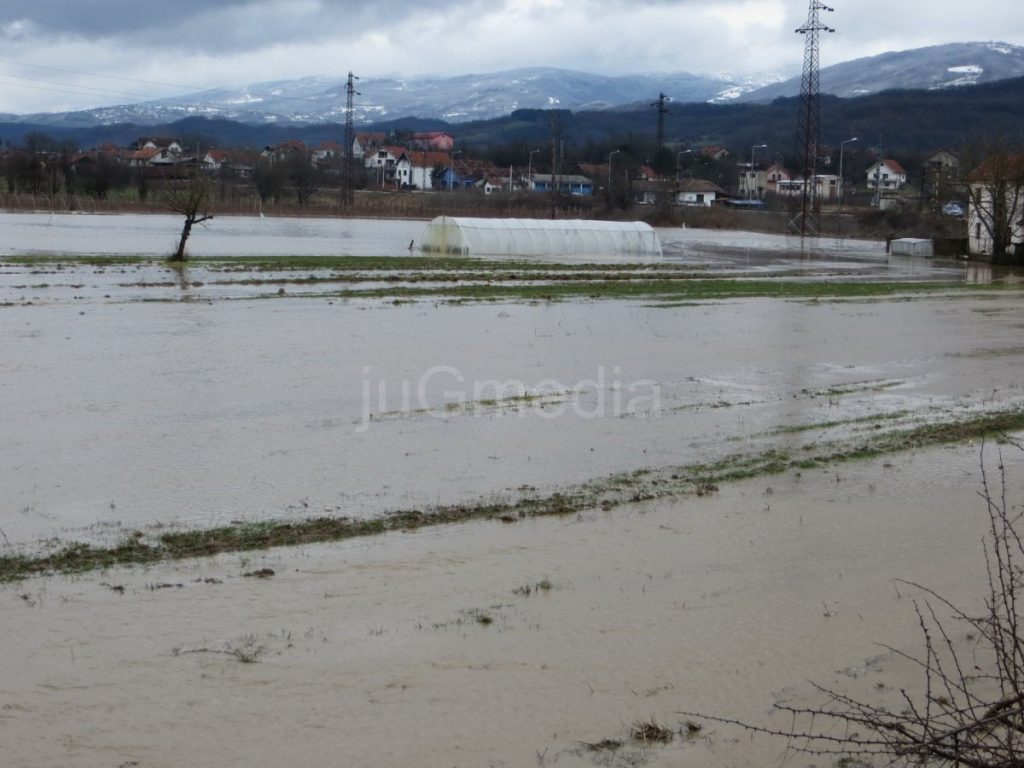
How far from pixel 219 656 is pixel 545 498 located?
13.5 ft

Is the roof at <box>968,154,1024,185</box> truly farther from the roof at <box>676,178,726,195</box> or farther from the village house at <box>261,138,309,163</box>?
the roof at <box>676,178,726,195</box>

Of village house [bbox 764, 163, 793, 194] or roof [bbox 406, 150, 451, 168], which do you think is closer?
roof [bbox 406, 150, 451, 168]

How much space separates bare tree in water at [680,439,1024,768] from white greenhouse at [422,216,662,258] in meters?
39.6

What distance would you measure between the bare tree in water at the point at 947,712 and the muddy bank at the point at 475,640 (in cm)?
21

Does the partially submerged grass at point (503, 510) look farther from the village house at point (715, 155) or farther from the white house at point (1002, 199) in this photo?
the village house at point (715, 155)

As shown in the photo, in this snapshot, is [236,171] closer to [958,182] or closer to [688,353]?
[958,182]

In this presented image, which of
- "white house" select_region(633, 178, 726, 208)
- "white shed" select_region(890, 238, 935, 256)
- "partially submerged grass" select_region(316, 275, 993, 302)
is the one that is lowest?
"partially submerged grass" select_region(316, 275, 993, 302)

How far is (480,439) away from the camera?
12367mm

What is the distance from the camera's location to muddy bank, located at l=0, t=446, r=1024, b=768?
18.9 ft

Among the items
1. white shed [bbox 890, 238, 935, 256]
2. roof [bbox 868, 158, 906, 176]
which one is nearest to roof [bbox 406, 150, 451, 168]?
roof [bbox 868, 158, 906, 176]

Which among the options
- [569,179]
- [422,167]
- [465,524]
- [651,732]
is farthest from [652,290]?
[422,167]

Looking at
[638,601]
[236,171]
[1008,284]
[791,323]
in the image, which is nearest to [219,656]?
[638,601]

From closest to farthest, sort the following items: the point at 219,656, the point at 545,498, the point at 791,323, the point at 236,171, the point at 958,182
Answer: the point at 219,656 → the point at 545,498 → the point at 791,323 → the point at 958,182 → the point at 236,171

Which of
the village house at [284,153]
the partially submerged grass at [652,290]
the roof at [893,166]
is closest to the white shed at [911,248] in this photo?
the partially submerged grass at [652,290]
